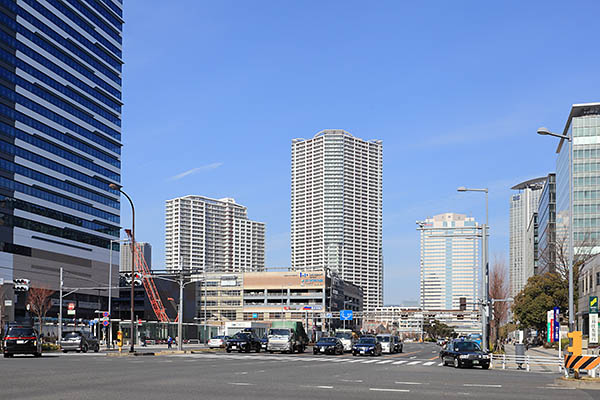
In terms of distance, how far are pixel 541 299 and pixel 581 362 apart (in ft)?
210

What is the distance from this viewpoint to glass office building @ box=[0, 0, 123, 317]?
11971 centimetres

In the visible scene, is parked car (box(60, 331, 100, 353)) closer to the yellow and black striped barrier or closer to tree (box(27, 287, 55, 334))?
the yellow and black striped barrier

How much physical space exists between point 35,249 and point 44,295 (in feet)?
46.0

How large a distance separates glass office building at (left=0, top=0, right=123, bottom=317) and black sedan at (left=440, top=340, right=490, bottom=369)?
9510 cm

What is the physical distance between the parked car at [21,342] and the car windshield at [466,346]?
75.5ft

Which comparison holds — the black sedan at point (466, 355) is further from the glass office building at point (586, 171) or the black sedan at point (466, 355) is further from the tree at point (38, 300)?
the tree at point (38, 300)

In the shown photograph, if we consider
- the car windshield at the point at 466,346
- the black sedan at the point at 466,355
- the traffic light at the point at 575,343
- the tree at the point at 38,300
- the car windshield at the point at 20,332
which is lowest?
the tree at the point at 38,300

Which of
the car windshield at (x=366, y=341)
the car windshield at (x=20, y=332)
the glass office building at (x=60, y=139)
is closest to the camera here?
the car windshield at (x=20, y=332)

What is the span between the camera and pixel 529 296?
8775cm

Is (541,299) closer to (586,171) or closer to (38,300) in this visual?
(586,171)

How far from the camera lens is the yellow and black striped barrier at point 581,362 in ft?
80.4

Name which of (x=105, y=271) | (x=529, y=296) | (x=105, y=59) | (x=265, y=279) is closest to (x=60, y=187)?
(x=105, y=271)

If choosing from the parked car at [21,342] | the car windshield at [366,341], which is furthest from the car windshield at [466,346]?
the parked car at [21,342]

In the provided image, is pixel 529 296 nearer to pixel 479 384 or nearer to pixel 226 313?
pixel 479 384
